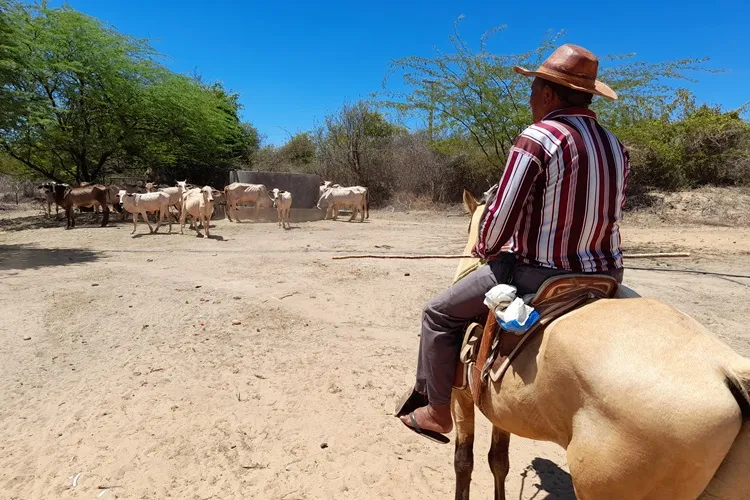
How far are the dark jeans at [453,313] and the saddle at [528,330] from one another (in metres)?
0.09

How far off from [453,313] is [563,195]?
2.57ft

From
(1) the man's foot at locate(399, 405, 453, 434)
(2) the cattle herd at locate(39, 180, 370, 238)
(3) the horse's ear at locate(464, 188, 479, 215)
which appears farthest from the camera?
(2) the cattle herd at locate(39, 180, 370, 238)

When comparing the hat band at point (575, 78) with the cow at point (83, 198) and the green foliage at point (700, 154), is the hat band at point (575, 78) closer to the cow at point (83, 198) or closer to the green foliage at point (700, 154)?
the cow at point (83, 198)

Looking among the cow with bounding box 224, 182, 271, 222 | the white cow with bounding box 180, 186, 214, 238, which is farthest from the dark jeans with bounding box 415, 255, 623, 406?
the cow with bounding box 224, 182, 271, 222

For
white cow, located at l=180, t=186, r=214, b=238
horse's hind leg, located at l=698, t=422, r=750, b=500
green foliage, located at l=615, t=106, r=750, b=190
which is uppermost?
green foliage, located at l=615, t=106, r=750, b=190

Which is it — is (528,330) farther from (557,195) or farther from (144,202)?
(144,202)

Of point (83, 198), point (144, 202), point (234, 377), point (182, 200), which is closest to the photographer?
point (234, 377)

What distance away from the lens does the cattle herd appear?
49.2 ft

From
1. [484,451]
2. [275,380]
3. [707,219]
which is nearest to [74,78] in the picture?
[275,380]

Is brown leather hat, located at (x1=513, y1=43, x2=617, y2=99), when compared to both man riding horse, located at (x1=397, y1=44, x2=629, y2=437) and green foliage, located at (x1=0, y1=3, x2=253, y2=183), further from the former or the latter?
green foliage, located at (x1=0, y1=3, x2=253, y2=183)

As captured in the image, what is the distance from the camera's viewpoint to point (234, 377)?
4648mm

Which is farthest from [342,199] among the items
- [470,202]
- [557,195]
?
[557,195]

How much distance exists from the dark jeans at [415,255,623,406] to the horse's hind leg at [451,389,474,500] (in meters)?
0.10

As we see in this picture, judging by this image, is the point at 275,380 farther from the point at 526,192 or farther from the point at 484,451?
the point at 526,192
